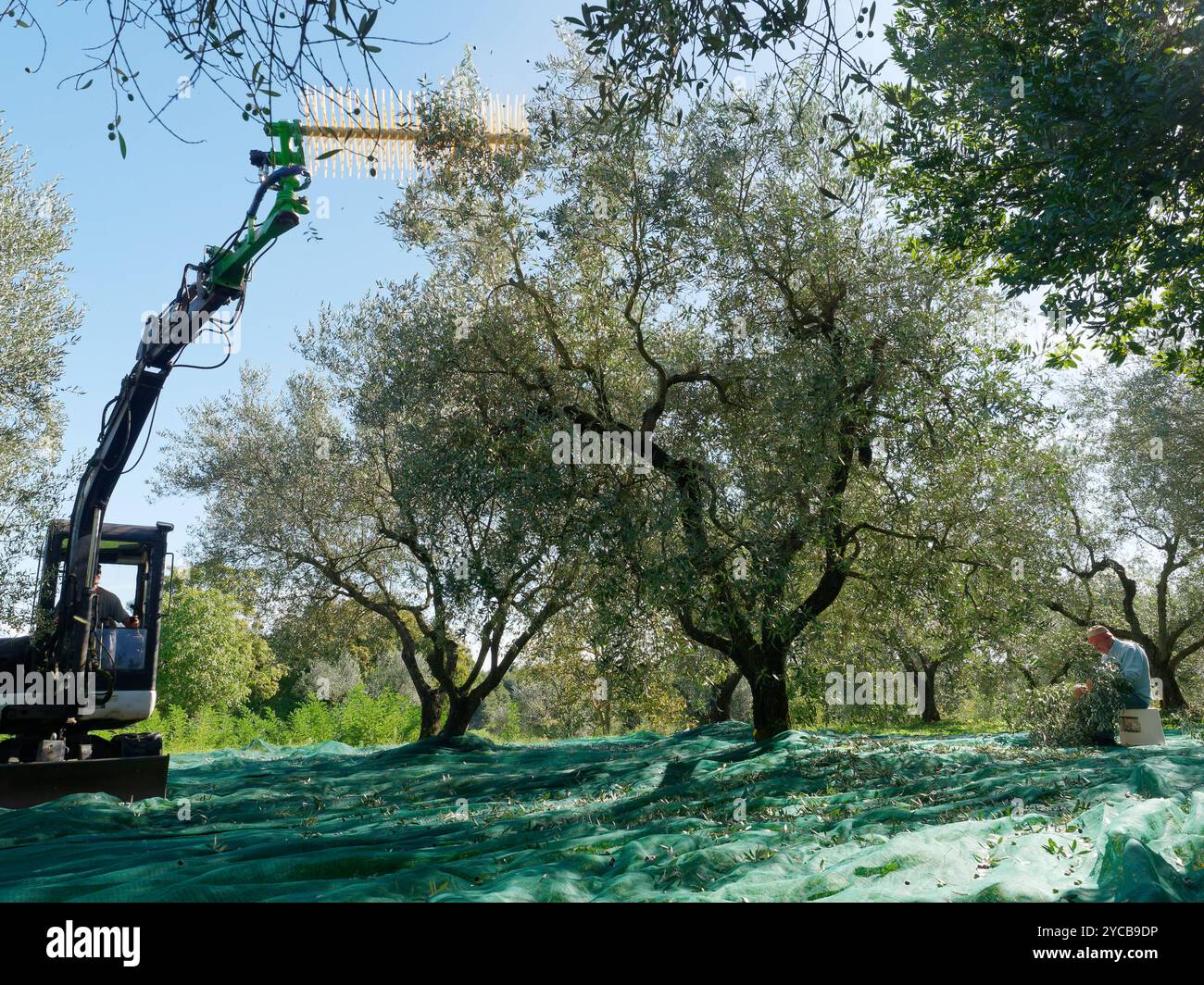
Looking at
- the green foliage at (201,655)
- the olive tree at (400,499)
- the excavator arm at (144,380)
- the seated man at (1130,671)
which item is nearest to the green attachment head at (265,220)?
the excavator arm at (144,380)

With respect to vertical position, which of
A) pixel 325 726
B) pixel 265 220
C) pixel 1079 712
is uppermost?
pixel 265 220

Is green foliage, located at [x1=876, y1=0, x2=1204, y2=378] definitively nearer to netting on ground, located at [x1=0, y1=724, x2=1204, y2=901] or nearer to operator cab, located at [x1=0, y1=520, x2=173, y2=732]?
netting on ground, located at [x1=0, y1=724, x2=1204, y2=901]

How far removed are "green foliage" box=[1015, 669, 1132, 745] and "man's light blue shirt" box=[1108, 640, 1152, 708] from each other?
98 millimetres

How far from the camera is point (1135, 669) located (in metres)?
11.7

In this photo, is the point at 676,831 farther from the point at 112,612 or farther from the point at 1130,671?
the point at 112,612

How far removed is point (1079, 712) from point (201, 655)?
30311mm

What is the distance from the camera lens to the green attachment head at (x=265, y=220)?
1047 centimetres

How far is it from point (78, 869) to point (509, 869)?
12.3ft

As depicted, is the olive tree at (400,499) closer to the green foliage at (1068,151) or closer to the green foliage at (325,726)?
the green foliage at (325,726)

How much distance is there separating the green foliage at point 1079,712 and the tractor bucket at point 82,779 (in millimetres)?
12507

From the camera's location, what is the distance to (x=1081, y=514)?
24.4 m

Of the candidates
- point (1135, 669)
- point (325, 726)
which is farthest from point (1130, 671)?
point (325, 726)

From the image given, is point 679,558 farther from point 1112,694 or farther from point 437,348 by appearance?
point 1112,694
